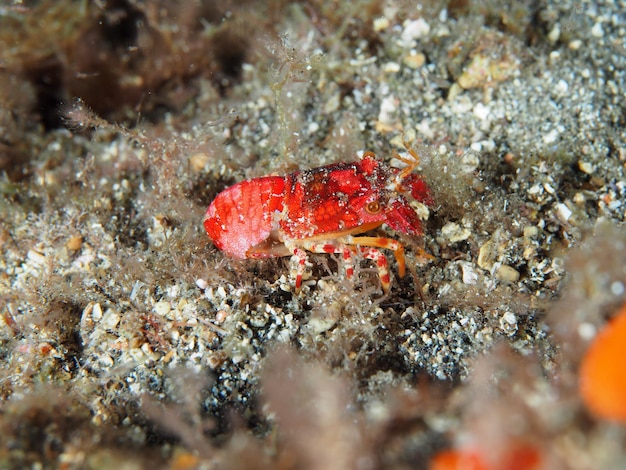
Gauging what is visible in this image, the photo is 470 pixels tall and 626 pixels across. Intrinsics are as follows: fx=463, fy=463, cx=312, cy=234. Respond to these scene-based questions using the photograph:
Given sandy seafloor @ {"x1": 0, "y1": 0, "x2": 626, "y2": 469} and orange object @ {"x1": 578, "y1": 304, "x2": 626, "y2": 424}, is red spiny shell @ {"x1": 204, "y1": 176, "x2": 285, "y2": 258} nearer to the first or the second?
sandy seafloor @ {"x1": 0, "y1": 0, "x2": 626, "y2": 469}

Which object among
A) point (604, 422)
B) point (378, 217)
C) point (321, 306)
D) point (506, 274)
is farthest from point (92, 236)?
point (604, 422)

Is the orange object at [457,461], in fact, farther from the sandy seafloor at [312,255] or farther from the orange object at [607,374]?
the orange object at [607,374]

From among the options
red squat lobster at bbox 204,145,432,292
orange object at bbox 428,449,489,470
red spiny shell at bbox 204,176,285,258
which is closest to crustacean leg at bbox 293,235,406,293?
red squat lobster at bbox 204,145,432,292

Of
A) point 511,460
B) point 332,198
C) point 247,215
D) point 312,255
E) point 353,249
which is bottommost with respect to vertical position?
point 312,255

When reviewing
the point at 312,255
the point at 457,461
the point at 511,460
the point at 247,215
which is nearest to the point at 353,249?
the point at 312,255

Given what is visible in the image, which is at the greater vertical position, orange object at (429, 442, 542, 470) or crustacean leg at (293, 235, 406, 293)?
orange object at (429, 442, 542, 470)

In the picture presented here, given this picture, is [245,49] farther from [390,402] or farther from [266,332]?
[390,402]

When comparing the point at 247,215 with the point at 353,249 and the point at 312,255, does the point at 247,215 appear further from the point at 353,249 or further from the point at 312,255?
the point at 353,249
